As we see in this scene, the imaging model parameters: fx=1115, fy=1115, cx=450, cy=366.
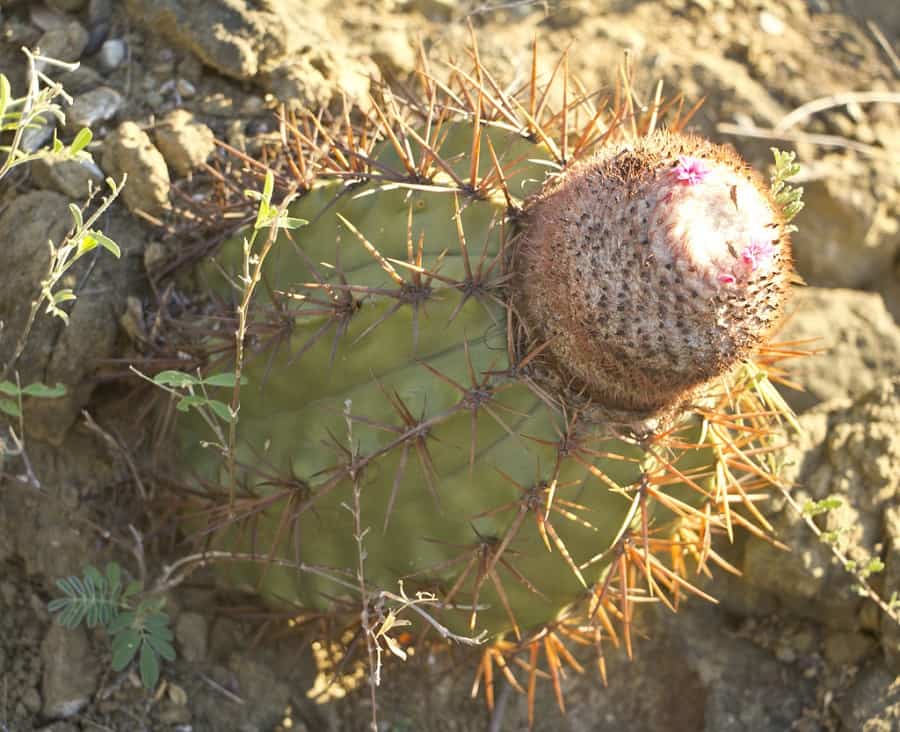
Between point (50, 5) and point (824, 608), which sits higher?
point (50, 5)

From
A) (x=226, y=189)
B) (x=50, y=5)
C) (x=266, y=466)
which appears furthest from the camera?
(x=50, y=5)

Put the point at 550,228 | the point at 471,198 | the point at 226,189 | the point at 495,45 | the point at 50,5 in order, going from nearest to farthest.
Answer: the point at 550,228, the point at 471,198, the point at 226,189, the point at 50,5, the point at 495,45

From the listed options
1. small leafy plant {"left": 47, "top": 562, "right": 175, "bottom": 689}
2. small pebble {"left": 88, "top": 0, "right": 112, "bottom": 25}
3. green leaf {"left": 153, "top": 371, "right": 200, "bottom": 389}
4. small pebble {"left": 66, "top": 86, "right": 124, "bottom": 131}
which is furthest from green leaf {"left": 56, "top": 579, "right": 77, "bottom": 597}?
small pebble {"left": 88, "top": 0, "right": 112, "bottom": 25}

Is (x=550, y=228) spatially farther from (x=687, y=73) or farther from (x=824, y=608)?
(x=687, y=73)

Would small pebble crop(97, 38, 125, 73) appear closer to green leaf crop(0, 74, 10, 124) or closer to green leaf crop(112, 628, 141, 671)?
green leaf crop(0, 74, 10, 124)

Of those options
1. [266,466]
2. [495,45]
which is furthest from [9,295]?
[495,45]

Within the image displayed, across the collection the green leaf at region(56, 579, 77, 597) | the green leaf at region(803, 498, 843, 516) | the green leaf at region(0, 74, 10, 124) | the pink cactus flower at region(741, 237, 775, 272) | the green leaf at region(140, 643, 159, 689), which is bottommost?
the green leaf at region(140, 643, 159, 689)

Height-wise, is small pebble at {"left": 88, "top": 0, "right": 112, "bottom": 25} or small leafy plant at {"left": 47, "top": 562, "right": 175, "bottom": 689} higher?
small pebble at {"left": 88, "top": 0, "right": 112, "bottom": 25}

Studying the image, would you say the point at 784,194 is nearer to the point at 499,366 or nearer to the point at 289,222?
the point at 499,366
